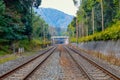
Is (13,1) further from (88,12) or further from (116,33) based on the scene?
(88,12)

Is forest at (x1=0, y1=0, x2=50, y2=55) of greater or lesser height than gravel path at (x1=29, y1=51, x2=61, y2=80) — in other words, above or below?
above

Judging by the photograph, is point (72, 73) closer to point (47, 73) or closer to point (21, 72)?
point (47, 73)

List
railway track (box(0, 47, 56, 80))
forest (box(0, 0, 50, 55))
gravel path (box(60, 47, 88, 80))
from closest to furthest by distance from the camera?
railway track (box(0, 47, 56, 80)) → gravel path (box(60, 47, 88, 80)) → forest (box(0, 0, 50, 55))

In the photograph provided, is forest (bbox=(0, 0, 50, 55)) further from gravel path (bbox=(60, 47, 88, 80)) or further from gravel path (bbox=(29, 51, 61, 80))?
gravel path (bbox=(60, 47, 88, 80))

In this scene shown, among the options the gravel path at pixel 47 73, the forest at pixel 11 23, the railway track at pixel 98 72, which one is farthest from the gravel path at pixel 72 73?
the forest at pixel 11 23

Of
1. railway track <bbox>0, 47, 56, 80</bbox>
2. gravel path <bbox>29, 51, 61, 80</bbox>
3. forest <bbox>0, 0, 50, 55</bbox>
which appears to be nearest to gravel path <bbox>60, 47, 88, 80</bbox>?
gravel path <bbox>29, 51, 61, 80</bbox>

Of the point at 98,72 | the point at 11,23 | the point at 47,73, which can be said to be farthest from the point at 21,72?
the point at 11,23

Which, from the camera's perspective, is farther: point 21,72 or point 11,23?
point 11,23

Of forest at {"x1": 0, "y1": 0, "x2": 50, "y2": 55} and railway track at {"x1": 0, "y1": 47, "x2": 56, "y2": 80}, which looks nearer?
railway track at {"x1": 0, "y1": 47, "x2": 56, "y2": 80}

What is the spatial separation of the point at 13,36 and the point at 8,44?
4.24 meters

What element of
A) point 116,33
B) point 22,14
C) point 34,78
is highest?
point 22,14

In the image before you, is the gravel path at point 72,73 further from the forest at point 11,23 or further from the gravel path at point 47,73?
the forest at point 11,23

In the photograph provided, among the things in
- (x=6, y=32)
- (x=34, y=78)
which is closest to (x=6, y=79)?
(x=34, y=78)

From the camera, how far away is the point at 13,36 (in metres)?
38.3
